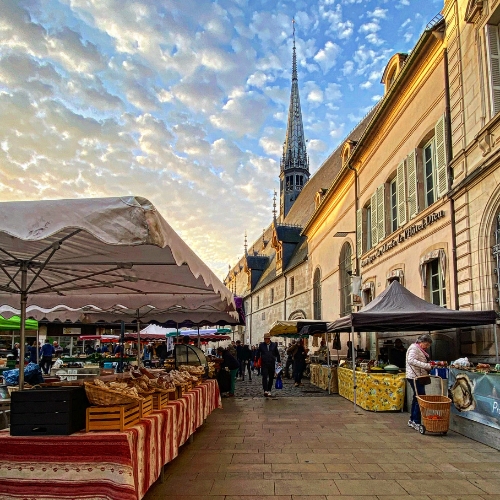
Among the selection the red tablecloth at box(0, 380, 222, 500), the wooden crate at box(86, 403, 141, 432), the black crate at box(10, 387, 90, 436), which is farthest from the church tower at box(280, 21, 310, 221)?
the red tablecloth at box(0, 380, 222, 500)

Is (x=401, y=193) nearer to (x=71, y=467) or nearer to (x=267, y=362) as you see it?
(x=267, y=362)

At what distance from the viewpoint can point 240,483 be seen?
5238 millimetres

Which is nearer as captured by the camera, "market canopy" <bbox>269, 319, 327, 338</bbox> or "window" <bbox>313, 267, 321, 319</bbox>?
"market canopy" <bbox>269, 319, 327, 338</bbox>

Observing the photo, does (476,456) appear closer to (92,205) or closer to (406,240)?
(92,205)

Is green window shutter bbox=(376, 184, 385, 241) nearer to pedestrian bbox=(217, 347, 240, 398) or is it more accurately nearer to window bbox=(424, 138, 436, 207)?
window bbox=(424, 138, 436, 207)

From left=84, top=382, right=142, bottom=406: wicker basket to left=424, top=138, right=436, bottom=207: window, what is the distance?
400 inches

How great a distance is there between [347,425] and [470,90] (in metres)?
7.07

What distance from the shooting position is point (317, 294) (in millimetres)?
27641

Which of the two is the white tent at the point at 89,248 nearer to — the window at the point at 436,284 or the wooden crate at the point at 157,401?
the wooden crate at the point at 157,401

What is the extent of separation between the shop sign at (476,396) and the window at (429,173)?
5.73 metres

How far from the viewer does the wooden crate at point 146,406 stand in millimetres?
4562

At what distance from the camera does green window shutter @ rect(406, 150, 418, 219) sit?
13.1 meters

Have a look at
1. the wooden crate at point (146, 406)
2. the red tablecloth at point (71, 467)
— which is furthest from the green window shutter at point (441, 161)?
the red tablecloth at point (71, 467)

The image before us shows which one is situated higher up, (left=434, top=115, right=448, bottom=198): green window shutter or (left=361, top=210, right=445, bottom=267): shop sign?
(left=434, top=115, right=448, bottom=198): green window shutter
